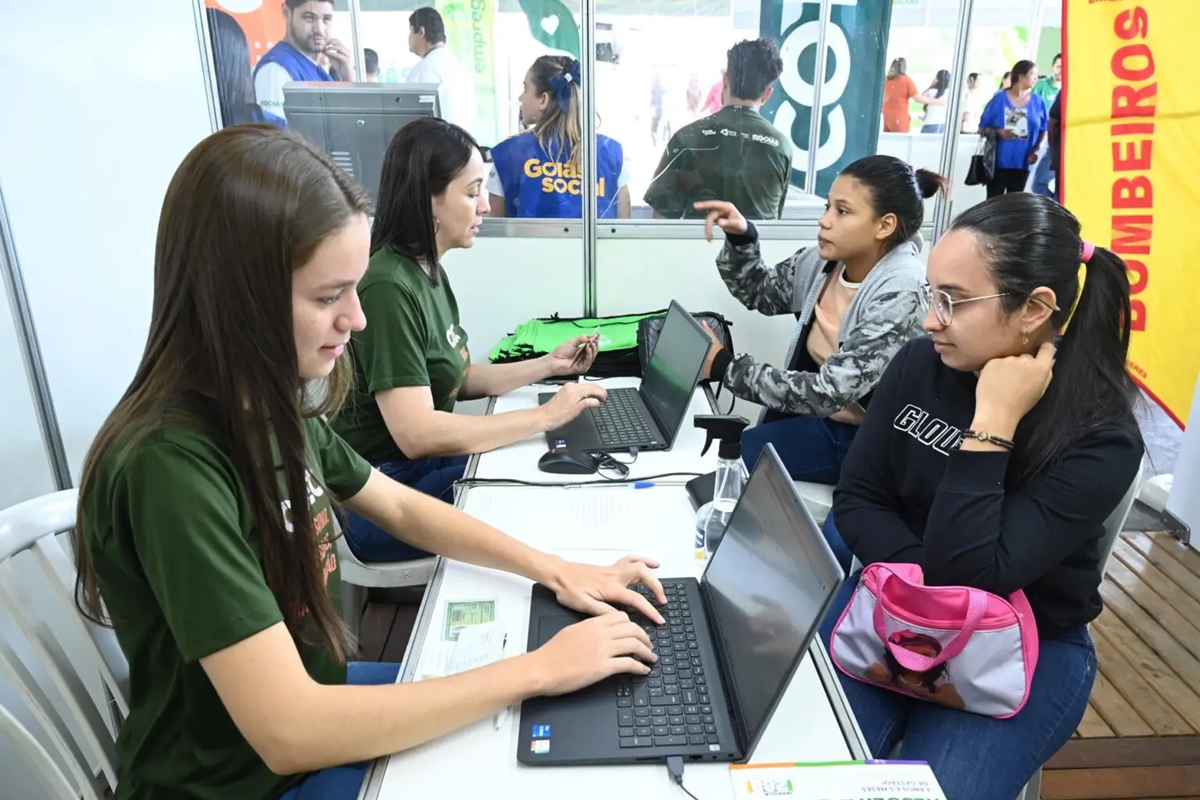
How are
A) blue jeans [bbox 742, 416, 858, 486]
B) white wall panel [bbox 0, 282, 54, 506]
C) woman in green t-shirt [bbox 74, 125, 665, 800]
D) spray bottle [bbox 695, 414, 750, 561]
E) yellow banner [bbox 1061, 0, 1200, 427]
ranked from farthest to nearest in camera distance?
yellow banner [bbox 1061, 0, 1200, 427] → blue jeans [bbox 742, 416, 858, 486] → white wall panel [bbox 0, 282, 54, 506] → spray bottle [bbox 695, 414, 750, 561] → woman in green t-shirt [bbox 74, 125, 665, 800]

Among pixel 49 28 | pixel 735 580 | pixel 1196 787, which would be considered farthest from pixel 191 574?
pixel 1196 787

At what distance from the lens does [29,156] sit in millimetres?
1541

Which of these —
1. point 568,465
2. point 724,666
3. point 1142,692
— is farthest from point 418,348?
point 1142,692

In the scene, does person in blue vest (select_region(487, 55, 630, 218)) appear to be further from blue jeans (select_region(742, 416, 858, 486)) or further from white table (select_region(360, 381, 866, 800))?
white table (select_region(360, 381, 866, 800))

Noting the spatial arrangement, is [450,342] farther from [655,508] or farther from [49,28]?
[49,28]

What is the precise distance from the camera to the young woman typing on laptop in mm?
1607

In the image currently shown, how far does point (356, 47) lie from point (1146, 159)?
8.45ft

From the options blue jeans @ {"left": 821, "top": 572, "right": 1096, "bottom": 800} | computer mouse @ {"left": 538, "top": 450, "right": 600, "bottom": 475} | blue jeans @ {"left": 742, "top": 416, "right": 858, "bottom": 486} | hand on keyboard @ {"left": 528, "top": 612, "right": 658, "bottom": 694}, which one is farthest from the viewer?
blue jeans @ {"left": 742, "top": 416, "right": 858, "bottom": 486}

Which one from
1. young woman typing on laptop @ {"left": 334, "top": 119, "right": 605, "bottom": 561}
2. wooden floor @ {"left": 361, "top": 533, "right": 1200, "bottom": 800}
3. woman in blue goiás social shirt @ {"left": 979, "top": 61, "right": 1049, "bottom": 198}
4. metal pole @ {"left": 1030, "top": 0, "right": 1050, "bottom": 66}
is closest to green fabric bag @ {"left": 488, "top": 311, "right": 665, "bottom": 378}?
young woman typing on laptop @ {"left": 334, "top": 119, "right": 605, "bottom": 561}

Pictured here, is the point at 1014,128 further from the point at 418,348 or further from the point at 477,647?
the point at 477,647

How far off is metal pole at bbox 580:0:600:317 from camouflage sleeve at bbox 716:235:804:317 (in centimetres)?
55

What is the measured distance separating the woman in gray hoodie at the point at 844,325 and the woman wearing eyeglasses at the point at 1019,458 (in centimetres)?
57

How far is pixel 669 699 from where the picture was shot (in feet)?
3.00

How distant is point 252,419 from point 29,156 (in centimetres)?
114
